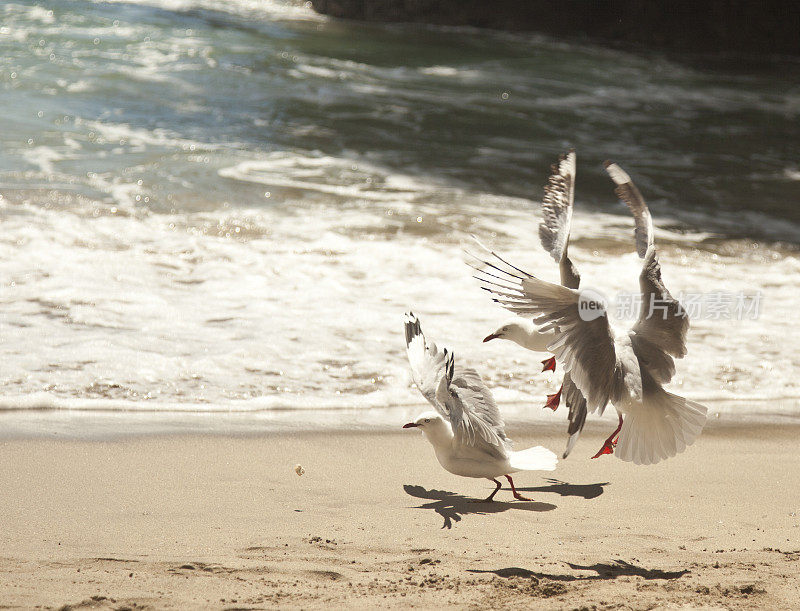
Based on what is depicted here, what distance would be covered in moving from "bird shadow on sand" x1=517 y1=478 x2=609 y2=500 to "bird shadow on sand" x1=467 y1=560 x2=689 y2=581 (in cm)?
70

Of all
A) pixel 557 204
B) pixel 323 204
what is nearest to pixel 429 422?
pixel 557 204

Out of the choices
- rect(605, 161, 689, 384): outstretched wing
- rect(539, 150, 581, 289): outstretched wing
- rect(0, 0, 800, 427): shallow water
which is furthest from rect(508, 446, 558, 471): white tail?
rect(539, 150, 581, 289): outstretched wing

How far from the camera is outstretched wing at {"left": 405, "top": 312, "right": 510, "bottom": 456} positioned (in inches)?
154

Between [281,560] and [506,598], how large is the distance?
0.77 meters

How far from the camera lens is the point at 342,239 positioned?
27.0 ft

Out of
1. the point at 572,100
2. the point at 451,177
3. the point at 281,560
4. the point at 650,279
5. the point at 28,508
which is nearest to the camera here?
the point at 281,560

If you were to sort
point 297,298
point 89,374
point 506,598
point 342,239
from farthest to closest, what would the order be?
point 342,239 < point 297,298 < point 89,374 < point 506,598

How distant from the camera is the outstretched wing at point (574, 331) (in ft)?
12.1

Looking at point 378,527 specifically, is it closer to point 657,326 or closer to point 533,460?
point 533,460

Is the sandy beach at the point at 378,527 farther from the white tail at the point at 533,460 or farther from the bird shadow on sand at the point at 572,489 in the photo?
the white tail at the point at 533,460

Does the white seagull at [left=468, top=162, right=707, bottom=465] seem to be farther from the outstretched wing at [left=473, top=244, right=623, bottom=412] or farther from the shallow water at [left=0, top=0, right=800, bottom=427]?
the shallow water at [left=0, top=0, right=800, bottom=427]

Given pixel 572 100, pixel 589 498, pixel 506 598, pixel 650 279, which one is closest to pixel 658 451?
pixel 589 498

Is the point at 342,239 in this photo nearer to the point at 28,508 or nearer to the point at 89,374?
the point at 89,374

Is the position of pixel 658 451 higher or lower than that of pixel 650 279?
lower
